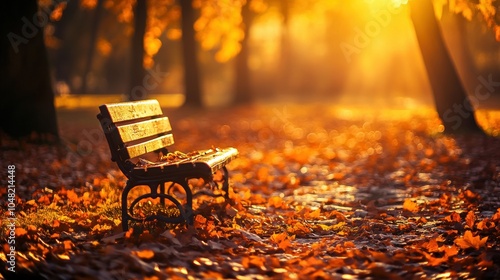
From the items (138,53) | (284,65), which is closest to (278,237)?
(138,53)

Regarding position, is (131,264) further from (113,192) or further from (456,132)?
(456,132)

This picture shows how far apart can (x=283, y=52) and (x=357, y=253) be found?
4648 cm

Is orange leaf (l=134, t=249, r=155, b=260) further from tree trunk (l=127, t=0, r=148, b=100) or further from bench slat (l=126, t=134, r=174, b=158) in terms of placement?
tree trunk (l=127, t=0, r=148, b=100)

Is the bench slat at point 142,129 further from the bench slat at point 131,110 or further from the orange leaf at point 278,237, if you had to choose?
the orange leaf at point 278,237

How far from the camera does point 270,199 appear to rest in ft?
26.7

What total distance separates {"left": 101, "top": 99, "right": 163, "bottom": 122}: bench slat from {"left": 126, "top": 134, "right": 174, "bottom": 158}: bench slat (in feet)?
0.91

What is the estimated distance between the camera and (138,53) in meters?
23.9

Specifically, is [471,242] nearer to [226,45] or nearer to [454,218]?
[454,218]

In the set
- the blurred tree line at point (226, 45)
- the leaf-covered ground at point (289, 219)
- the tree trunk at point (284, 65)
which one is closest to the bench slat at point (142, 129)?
the leaf-covered ground at point (289, 219)

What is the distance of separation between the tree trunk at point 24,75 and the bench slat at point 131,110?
427 cm

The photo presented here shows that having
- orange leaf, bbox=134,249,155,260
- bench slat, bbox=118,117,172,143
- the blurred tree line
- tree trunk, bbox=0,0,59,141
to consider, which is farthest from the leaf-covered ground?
the blurred tree line

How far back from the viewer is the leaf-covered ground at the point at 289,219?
497cm

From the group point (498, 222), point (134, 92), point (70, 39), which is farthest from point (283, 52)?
point (498, 222)

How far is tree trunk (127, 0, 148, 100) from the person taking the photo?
23.1 m
